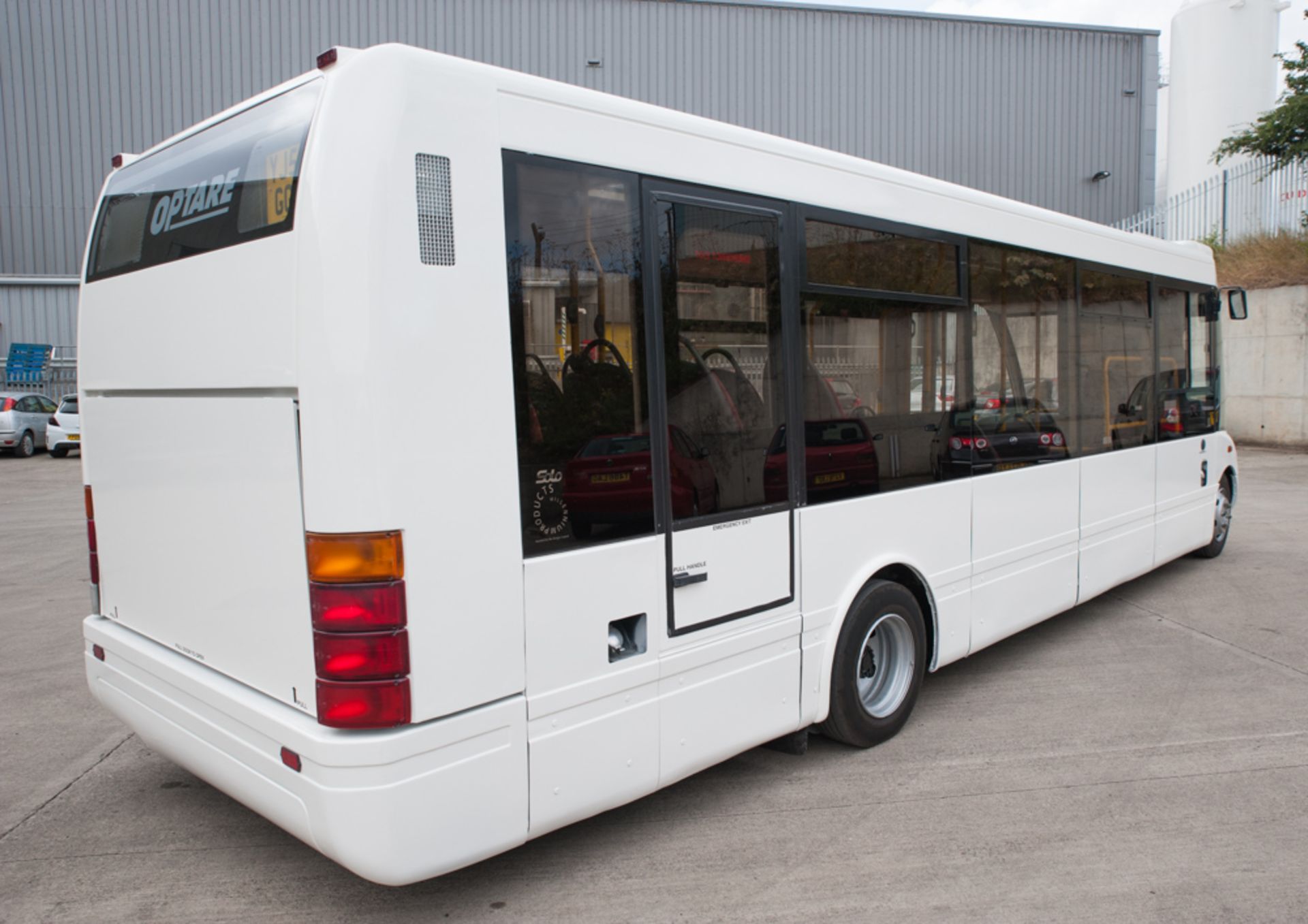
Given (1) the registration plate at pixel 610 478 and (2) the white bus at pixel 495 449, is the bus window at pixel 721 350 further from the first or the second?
(1) the registration plate at pixel 610 478

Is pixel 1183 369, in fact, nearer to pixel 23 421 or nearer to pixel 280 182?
pixel 280 182

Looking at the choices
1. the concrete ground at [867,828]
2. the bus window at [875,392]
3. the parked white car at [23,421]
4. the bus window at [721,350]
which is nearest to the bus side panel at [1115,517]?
the concrete ground at [867,828]

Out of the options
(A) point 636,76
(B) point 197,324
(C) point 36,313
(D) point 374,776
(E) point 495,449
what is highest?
(A) point 636,76

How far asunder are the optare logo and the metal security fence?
20.6m

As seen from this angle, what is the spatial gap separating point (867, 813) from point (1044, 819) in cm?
70

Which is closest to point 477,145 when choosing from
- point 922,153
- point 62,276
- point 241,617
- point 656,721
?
point 241,617

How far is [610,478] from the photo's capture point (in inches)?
133

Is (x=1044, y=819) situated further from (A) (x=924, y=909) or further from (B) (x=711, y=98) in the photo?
(B) (x=711, y=98)

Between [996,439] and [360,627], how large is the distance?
12.7 feet

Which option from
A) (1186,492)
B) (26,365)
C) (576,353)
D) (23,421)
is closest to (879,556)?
(576,353)

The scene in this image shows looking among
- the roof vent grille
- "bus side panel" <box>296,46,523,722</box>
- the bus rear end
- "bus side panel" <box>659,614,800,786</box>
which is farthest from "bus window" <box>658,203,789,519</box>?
the bus rear end

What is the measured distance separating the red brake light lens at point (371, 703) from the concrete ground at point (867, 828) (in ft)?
2.94

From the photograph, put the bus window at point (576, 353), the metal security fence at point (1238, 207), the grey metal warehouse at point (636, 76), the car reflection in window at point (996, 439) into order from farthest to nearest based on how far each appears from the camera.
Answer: the grey metal warehouse at point (636, 76)
the metal security fence at point (1238, 207)
the car reflection in window at point (996, 439)
the bus window at point (576, 353)

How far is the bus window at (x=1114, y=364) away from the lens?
6.41 meters
